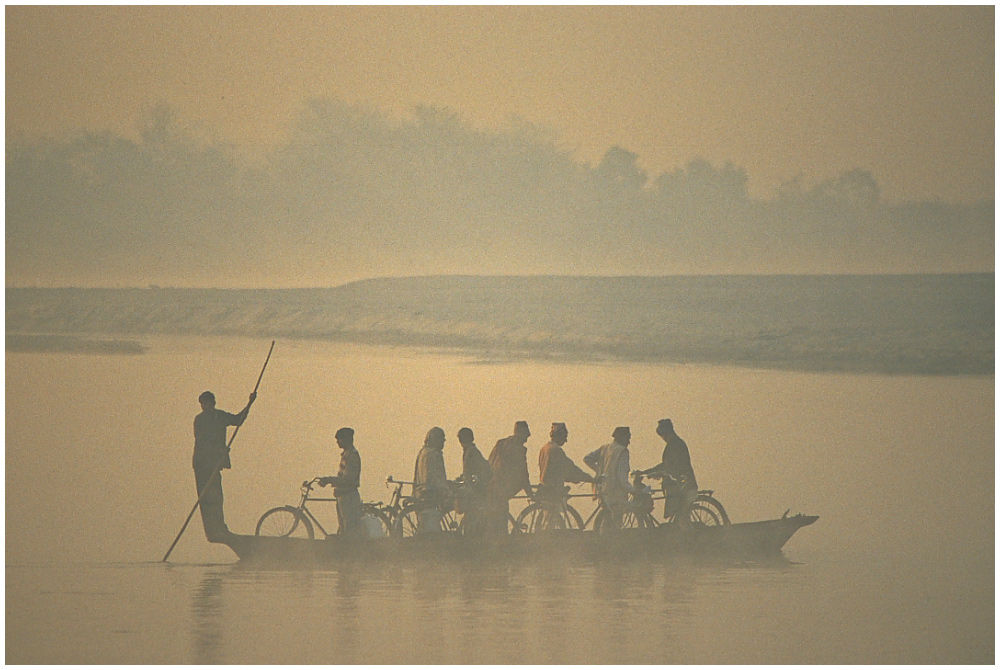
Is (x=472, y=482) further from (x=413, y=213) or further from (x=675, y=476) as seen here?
(x=413, y=213)

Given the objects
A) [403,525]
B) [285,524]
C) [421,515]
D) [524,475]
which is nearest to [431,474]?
[421,515]

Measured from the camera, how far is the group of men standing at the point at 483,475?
26.1 feet

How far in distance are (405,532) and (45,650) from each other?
84.3 inches

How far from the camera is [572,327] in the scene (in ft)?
30.5

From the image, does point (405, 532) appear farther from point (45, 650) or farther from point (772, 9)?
point (772, 9)

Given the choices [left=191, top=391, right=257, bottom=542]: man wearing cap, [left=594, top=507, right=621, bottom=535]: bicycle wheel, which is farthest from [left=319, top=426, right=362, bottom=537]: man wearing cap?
[left=594, top=507, right=621, bottom=535]: bicycle wheel

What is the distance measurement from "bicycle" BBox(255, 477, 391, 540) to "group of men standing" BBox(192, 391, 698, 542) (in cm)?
10

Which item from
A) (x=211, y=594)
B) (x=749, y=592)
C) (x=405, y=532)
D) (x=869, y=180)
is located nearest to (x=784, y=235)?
(x=869, y=180)

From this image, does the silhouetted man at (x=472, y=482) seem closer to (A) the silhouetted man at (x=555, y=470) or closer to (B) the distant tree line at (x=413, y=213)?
(A) the silhouetted man at (x=555, y=470)

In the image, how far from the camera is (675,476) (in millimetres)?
8258

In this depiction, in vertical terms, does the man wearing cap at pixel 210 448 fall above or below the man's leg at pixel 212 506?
above

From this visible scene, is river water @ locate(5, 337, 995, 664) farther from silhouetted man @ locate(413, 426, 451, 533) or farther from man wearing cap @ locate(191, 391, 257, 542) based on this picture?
man wearing cap @ locate(191, 391, 257, 542)

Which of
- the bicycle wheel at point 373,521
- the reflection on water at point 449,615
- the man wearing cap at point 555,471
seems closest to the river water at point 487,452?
the reflection on water at point 449,615

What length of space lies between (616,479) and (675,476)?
1.33 ft
